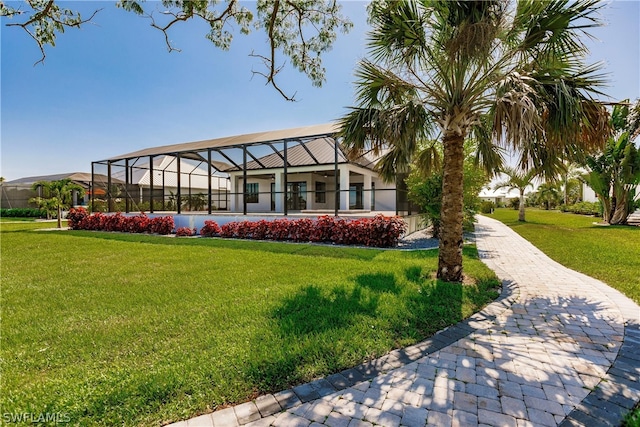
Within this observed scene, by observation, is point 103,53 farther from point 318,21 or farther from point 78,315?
point 78,315

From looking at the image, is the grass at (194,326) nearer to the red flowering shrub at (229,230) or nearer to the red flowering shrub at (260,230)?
the red flowering shrub at (260,230)

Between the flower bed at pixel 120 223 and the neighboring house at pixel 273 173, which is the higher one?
the neighboring house at pixel 273 173

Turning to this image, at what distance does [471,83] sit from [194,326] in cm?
614

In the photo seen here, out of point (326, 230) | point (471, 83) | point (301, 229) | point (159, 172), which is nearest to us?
point (471, 83)

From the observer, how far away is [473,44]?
175 inches

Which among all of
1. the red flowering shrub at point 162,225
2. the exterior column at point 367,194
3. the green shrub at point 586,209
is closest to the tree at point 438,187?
the exterior column at point 367,194

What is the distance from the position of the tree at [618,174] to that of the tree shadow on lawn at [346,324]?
18172mm

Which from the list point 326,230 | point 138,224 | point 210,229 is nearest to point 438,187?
point 326,230

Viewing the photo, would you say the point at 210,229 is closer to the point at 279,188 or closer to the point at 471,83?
the point at 279,188

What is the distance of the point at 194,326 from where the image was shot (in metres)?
3.67

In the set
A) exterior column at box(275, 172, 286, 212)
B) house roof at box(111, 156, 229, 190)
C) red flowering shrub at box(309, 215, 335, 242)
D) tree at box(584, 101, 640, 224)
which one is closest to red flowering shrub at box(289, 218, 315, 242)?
red flowering shrub at box(309, 215, 335, 242)

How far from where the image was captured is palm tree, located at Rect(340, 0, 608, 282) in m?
4.44

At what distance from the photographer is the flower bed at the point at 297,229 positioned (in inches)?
385

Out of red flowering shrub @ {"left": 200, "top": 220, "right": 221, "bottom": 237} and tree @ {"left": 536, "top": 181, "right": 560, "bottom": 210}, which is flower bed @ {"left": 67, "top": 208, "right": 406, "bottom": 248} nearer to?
red flowering shrub @ {"left": 200, "top": 220, "right": 221, "bottom": 237}
